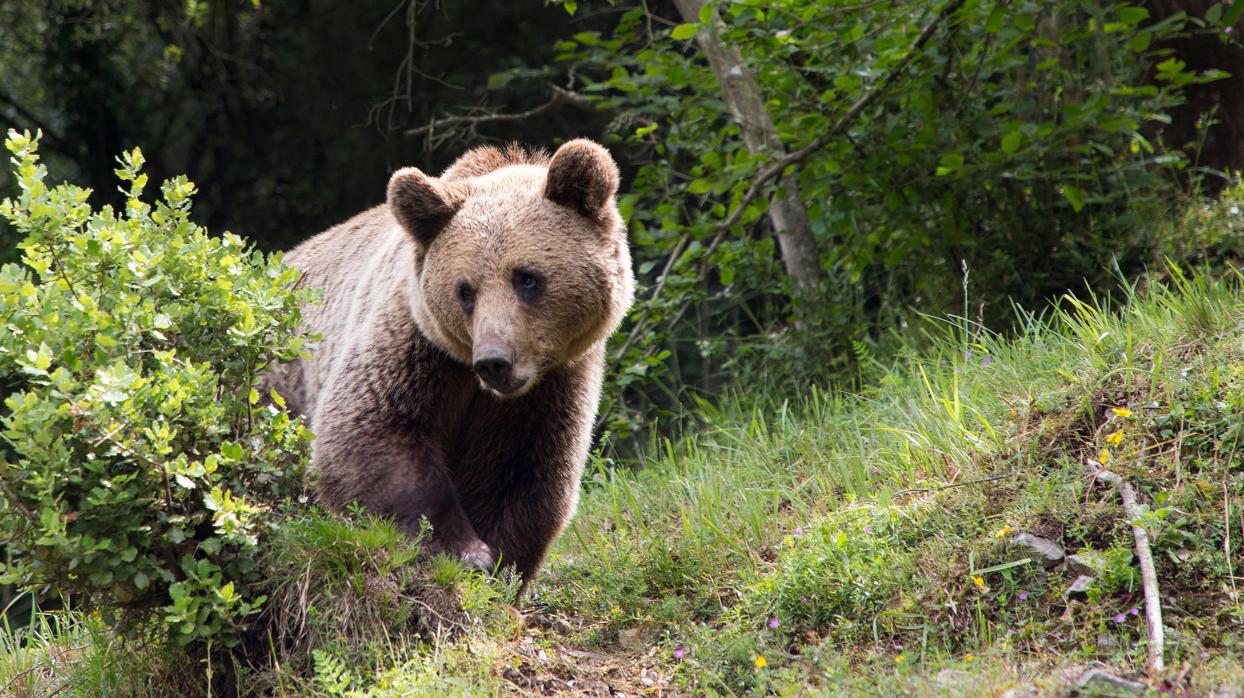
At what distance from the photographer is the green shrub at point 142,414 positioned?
3389mm

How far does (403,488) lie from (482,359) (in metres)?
0.56

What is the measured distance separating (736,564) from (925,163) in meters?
2.81

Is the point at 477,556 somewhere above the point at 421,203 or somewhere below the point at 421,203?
below

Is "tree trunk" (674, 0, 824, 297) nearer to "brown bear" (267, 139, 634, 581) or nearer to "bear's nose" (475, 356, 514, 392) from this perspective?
"brown bear" (267, 139, 634, 581)

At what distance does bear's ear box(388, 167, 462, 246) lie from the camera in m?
4.52

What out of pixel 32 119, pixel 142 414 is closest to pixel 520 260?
pixel 142 414

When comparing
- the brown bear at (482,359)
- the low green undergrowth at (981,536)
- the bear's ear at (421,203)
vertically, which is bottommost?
the low green undergrowth at (981,536)

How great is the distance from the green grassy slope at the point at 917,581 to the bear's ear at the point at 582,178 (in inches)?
53.8

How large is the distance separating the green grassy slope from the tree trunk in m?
2.27

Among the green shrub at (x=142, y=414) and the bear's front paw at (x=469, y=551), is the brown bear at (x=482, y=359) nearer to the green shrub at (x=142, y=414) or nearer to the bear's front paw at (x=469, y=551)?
the bear's front paw at (x=469, y=551)

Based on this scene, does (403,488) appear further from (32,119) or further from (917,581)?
(32,119)

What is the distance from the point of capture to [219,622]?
365 cm

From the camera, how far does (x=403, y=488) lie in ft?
14.0

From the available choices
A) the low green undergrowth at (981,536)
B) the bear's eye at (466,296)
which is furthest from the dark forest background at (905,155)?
the bear's eye at (466,296)
